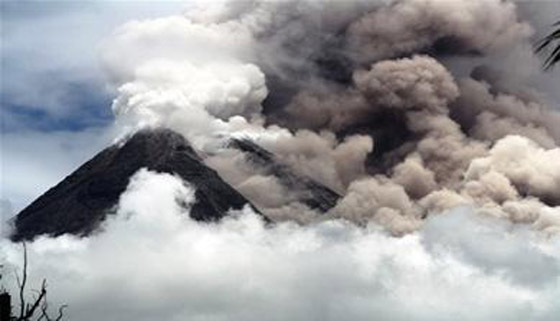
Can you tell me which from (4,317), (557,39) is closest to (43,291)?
(4,317)

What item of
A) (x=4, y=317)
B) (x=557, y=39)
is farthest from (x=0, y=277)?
(x=557, y=39)

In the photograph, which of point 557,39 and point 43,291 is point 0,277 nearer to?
point 43,291

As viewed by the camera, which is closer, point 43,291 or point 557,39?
point 557,39

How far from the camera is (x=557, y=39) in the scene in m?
20.3

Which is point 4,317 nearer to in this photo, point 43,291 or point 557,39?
point 43,291

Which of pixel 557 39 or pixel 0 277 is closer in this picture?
pixel 557 39

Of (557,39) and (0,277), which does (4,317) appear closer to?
(0,277)

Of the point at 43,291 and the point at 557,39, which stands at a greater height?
the point at 557,39

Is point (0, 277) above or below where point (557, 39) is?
below

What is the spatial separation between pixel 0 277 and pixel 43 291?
1.19m

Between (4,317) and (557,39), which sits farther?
(4,317)

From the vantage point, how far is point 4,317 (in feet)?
72.6

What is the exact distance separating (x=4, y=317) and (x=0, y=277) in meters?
0.96

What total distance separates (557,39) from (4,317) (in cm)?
1248
